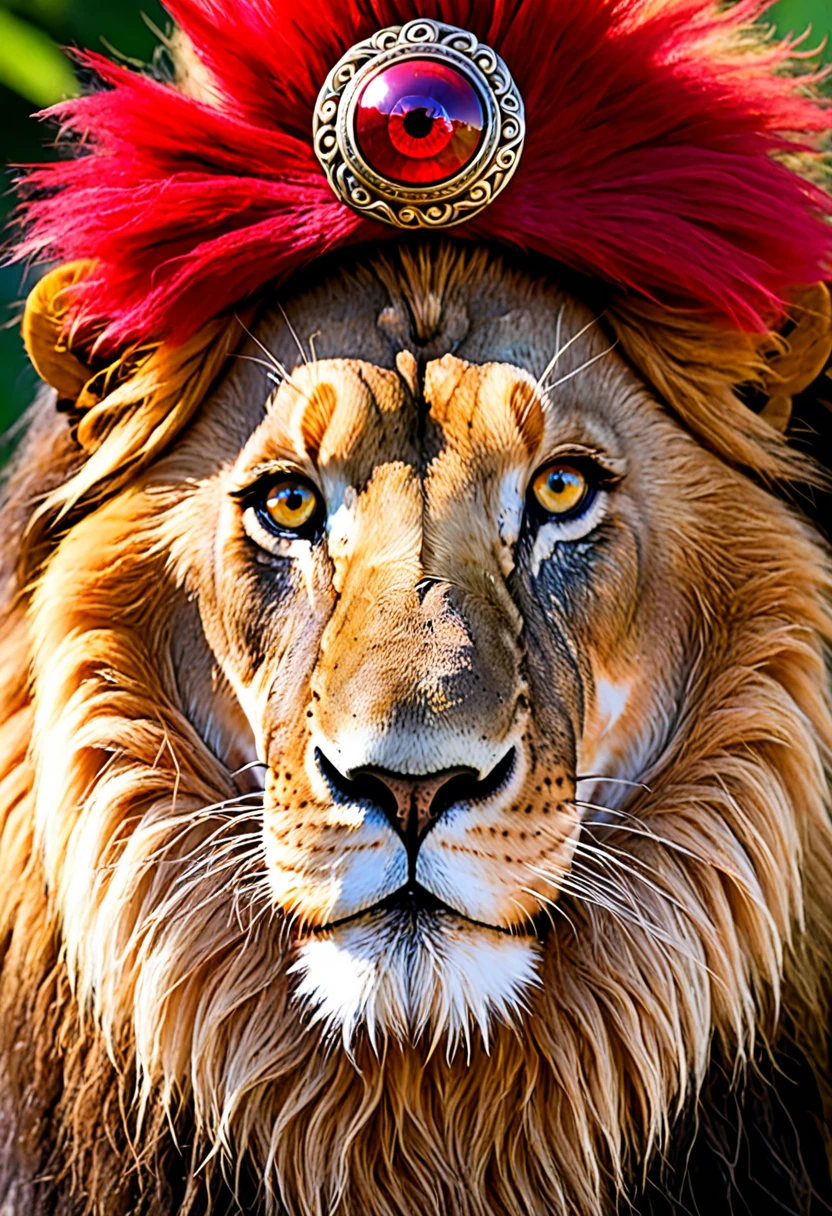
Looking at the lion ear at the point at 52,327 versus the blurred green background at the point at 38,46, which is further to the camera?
the blurred green background at the point at 38,46

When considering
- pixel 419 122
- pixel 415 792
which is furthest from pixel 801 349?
pixel 415 792

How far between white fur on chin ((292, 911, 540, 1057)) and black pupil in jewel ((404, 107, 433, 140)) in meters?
0.72

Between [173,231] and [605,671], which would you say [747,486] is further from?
[173,231]

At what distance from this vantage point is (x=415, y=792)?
4.42 ft

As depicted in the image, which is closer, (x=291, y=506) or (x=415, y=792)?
(x=415, y=792)

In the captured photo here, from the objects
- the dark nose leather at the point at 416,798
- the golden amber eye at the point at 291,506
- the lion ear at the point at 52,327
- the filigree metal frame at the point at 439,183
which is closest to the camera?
the dark nose leather at the point at 416,798

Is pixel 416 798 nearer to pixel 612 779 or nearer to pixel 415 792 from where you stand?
pixel 415 792

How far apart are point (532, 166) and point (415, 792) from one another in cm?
63

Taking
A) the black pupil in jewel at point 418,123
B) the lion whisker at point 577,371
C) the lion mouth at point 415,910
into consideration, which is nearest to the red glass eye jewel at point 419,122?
the black pupil in jewel at point 418,123

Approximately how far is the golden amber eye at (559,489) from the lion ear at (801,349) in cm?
24

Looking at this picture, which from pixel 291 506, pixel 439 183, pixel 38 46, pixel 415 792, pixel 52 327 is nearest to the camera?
pixel 415 792

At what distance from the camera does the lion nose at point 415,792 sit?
135cm

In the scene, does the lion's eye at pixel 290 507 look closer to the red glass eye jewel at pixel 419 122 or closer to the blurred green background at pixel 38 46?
the red glass eye jewel at pixel 419 122

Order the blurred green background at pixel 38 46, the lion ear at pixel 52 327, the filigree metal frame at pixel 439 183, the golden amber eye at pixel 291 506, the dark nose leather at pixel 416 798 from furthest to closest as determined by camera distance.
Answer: the blurred green background at pixel 38 46 → the lion ear at pixel 52 327 → the golden amber eye at pixel 291 506 → the filigree metal frame at pixel 439 183 → the dark nose leather at pixel 416 798
